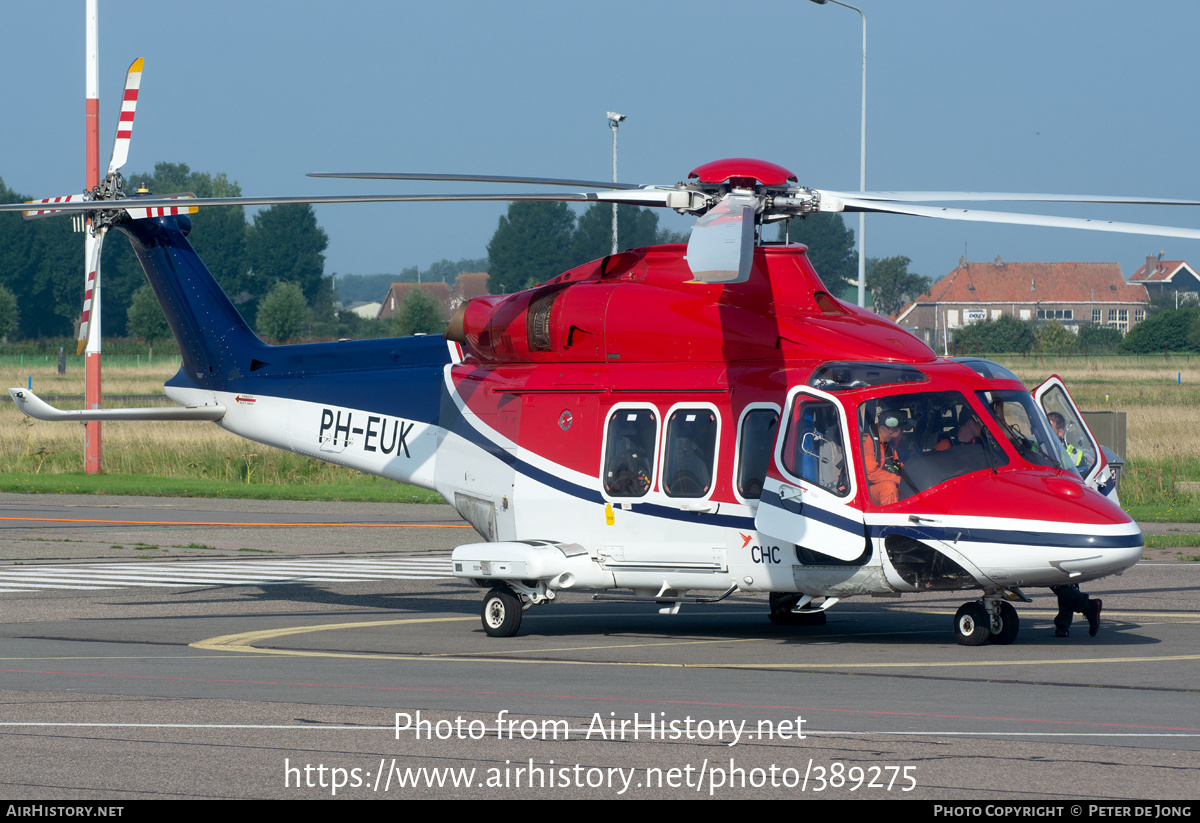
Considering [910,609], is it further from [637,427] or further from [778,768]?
[778,768]

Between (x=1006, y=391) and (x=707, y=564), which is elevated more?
(x=1006, y=391)

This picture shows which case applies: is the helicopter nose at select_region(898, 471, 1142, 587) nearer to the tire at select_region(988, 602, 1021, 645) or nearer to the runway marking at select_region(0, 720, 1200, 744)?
the tire at select_region(988, 602, 1021, 645)

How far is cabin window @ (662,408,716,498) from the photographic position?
13320 mm

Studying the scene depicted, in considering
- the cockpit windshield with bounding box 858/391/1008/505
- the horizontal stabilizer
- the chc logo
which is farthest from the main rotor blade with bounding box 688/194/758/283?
the horizontal stabilizer

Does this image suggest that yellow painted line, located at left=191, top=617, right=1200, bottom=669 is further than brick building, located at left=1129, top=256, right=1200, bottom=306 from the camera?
No

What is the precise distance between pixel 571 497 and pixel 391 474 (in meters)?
2.87

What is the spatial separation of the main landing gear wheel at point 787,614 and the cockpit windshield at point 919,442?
245 cm

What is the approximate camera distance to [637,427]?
13.7 meters

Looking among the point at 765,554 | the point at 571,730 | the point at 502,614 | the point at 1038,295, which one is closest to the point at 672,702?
the point at 571,730

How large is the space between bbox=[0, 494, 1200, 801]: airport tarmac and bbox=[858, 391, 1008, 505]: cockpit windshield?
1.58 m

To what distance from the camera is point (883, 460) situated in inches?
486

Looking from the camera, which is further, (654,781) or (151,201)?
(151,201)
